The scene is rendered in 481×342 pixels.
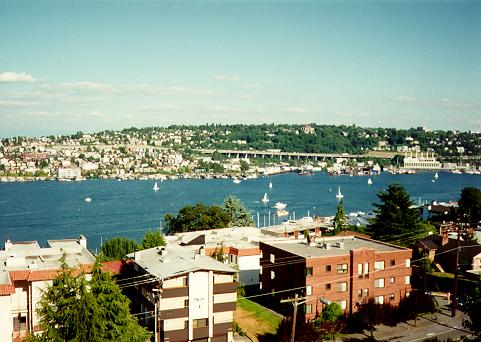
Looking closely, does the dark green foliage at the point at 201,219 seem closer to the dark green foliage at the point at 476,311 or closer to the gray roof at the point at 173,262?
the gray roof at the point at 173,262

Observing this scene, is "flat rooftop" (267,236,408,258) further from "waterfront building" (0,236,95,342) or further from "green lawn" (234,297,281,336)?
"waterfront building" (0,236,95,342)

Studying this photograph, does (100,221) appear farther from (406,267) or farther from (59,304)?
(59,304)

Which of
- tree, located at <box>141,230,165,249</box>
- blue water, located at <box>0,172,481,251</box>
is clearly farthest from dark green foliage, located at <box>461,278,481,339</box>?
blue water, located at <box>0,172,481,251</box>

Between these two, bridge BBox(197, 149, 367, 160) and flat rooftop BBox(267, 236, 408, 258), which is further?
bridge BBox(197, 149, 367, 160)

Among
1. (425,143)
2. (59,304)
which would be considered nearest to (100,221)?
(59,304)

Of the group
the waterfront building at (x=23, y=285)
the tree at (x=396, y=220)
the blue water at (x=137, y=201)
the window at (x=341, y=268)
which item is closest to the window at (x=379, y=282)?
the window at (x=341, y=268)

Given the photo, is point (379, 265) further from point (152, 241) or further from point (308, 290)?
point (152, 241)
